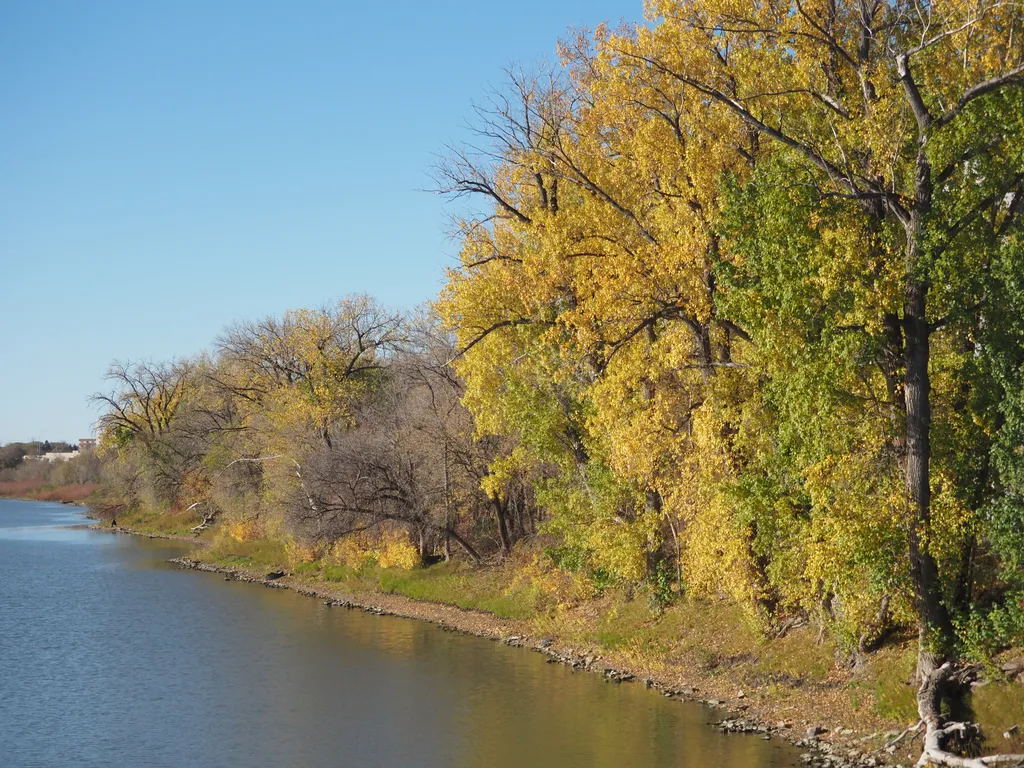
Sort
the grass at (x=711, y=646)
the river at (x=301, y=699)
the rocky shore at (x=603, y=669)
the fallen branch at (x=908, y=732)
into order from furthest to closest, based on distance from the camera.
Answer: the river at (x=301, y=699)
the grass at (x=711, y=646)
the rocky shore at (x=603, y=669)
the fallen branch at (x=908, y=732)

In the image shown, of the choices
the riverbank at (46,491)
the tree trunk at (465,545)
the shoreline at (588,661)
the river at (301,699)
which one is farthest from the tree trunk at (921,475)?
the riverbank at (46,491)

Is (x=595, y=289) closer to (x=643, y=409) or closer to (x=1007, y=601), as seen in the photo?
(x=643, y=409)

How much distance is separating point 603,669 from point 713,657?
10.5ft

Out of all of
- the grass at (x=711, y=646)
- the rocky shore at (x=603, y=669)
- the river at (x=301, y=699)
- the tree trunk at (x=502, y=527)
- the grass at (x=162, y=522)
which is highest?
the tree trunk at (x=502, y=527)

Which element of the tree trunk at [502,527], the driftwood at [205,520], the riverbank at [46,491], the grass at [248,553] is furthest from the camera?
the riverbank at [46,491]

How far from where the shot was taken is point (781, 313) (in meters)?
18.5

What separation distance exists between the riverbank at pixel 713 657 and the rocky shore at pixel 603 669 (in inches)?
→ 1.6

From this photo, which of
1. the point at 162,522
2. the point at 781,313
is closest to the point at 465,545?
the point at 781,313

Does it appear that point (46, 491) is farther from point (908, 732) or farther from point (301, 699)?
point (908, 732)

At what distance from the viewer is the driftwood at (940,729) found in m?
16.2

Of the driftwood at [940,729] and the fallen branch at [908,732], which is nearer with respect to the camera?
the driftwood at [940,729]

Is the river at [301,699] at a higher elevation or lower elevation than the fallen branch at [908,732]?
lower

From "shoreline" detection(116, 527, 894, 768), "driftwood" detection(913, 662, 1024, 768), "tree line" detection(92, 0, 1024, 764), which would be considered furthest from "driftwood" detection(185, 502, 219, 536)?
"driftwood" detection(913, 662, 1024, 768)

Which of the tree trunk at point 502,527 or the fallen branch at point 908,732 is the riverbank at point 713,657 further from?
the tree trunk at point 502,527
